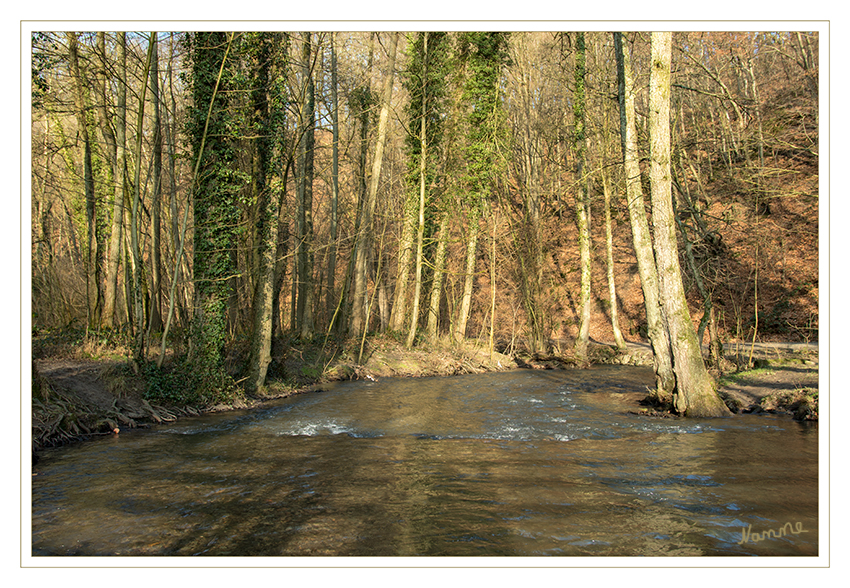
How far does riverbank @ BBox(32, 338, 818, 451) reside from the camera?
8.99 m

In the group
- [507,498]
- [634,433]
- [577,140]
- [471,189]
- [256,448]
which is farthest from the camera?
[471,189]

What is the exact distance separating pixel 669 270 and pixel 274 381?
385 inches

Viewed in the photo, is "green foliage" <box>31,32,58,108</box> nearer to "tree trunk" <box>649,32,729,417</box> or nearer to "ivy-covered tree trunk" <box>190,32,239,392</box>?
"ivy-covered tree trunk" <box>190,32,239,392</box>

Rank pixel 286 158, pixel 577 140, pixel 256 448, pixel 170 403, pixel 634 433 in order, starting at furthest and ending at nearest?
pixel 577 140
pixel 286 158
pixel 170 403
pixel 634 433
pixel 256 448

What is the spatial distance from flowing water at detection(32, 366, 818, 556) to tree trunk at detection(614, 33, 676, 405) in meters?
1.13

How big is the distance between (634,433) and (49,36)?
12664 mm

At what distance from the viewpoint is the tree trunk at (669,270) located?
33.2 ft

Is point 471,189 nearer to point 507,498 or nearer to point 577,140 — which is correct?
point 577,140

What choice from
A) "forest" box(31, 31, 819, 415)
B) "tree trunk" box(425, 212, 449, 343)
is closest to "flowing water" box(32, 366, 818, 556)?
"forest" box(31, 31, 819, 415)

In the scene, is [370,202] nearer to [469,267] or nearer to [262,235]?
[469,267]

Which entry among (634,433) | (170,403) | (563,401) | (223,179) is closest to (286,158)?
(223,179)

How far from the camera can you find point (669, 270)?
10.3m

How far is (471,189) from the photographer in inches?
853
